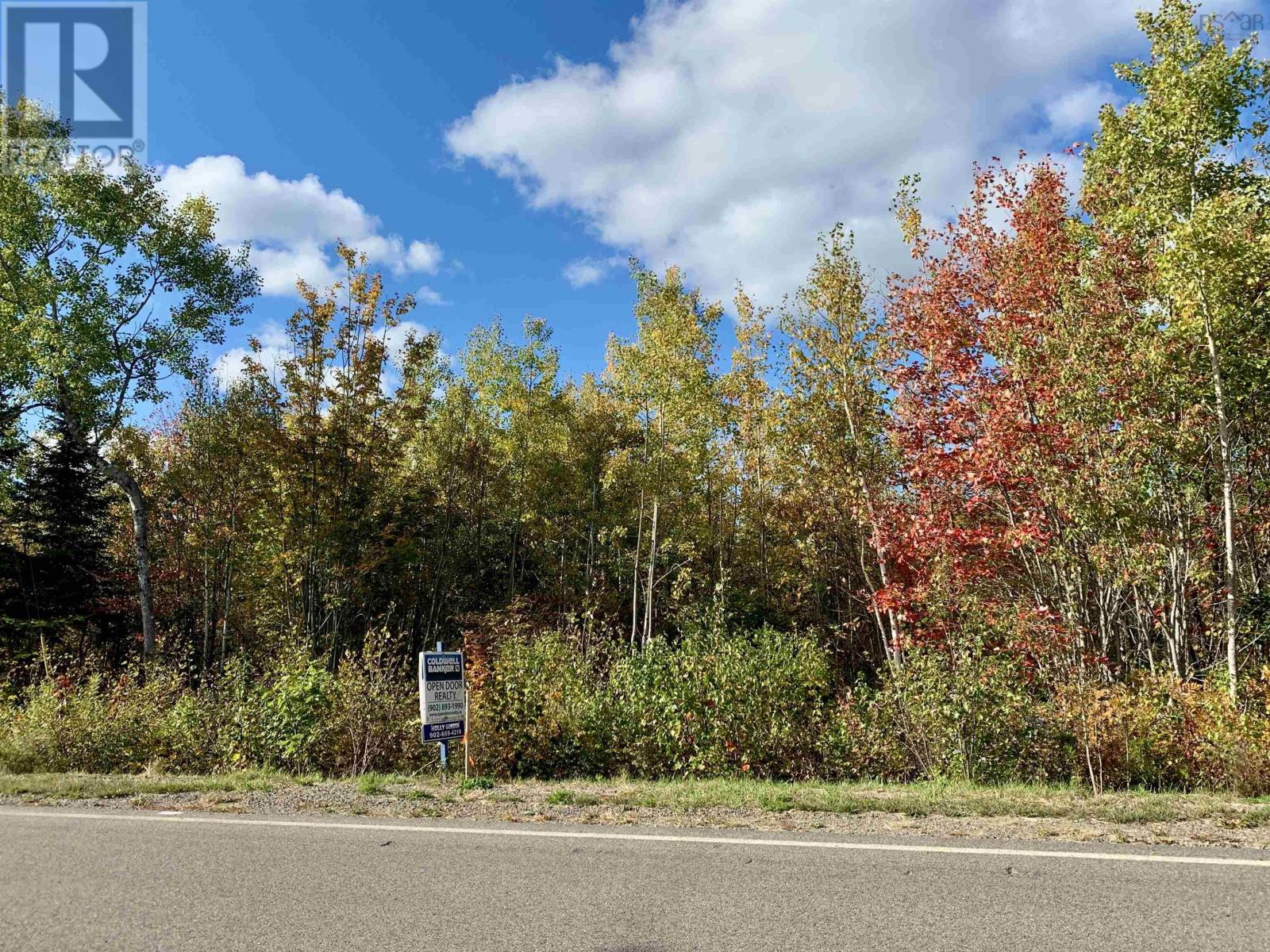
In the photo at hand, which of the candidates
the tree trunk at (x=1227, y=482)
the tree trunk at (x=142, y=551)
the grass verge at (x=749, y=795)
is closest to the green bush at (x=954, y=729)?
the grass verge at (x=749, y=795)

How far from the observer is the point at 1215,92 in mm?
9781

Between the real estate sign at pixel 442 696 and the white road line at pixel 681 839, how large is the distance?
2.19m

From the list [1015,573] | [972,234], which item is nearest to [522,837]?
[1015,573]

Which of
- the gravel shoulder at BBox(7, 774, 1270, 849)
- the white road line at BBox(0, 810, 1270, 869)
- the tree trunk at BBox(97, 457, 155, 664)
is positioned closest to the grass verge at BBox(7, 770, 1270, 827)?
the gravel shoulder at BBox(7, 774, 1270, 849)

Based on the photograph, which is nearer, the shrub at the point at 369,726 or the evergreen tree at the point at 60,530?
the shrub at the point at 369,726

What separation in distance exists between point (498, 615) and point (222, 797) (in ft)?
49.0

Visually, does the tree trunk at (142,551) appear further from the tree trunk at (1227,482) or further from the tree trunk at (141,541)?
the tree trunk at (1227,482)

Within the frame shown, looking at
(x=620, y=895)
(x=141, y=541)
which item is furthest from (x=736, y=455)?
(x=620, y=895)

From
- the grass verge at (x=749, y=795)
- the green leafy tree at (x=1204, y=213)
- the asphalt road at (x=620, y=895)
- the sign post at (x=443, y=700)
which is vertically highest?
the green leafy tree at (x=1204, y=213)

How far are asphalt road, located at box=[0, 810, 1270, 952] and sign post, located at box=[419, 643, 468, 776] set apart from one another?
113 inches

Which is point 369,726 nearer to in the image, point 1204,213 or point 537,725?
point 537,725

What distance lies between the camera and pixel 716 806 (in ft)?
24.8

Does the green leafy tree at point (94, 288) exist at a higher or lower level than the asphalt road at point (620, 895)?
higher

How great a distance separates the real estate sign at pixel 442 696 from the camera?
9523mm
